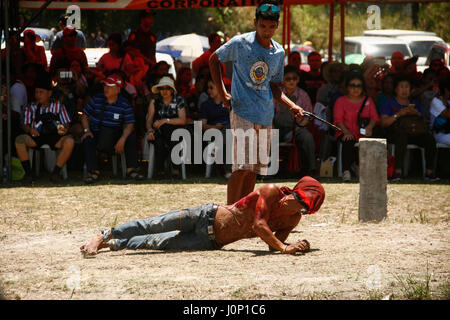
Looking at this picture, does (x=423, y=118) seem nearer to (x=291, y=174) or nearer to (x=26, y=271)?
(x=291, y=174)

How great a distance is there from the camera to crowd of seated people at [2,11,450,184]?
1075cm

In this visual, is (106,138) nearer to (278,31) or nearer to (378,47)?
(378,47)

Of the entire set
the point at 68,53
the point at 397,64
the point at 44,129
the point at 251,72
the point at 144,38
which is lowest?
the point at 44,129

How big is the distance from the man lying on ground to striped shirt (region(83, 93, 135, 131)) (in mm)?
4676

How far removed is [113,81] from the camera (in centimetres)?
1073

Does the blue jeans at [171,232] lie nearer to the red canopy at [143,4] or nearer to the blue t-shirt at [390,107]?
the blue t-shirt at [390,107]

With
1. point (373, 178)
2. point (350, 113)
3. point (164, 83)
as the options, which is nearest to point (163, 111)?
point (164, 83)

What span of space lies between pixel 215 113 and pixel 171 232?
4950mm

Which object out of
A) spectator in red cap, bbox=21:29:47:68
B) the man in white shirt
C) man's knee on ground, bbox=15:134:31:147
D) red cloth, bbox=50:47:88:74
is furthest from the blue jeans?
spectator in red cap, bbox=21:29:47:68

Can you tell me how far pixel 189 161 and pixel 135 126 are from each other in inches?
38.0

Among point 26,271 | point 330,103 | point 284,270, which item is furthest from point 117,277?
point 330,103

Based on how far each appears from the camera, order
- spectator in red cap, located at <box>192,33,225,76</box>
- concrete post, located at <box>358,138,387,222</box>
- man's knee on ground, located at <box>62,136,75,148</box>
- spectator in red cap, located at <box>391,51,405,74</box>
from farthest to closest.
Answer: spectator in red cap, located at <box>391,51,405,74</box> → spectator in red cap, located at <box>192,33,225,76</box> → man's knee on ground, located at <box>62,136,75,148</box> → concrete post, located at <box>358,138,387,222</box>

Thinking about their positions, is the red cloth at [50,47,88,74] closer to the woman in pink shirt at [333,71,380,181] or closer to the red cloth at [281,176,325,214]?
the woman in pink shirt at [333,71,380,181]

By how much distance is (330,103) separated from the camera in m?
11.3
